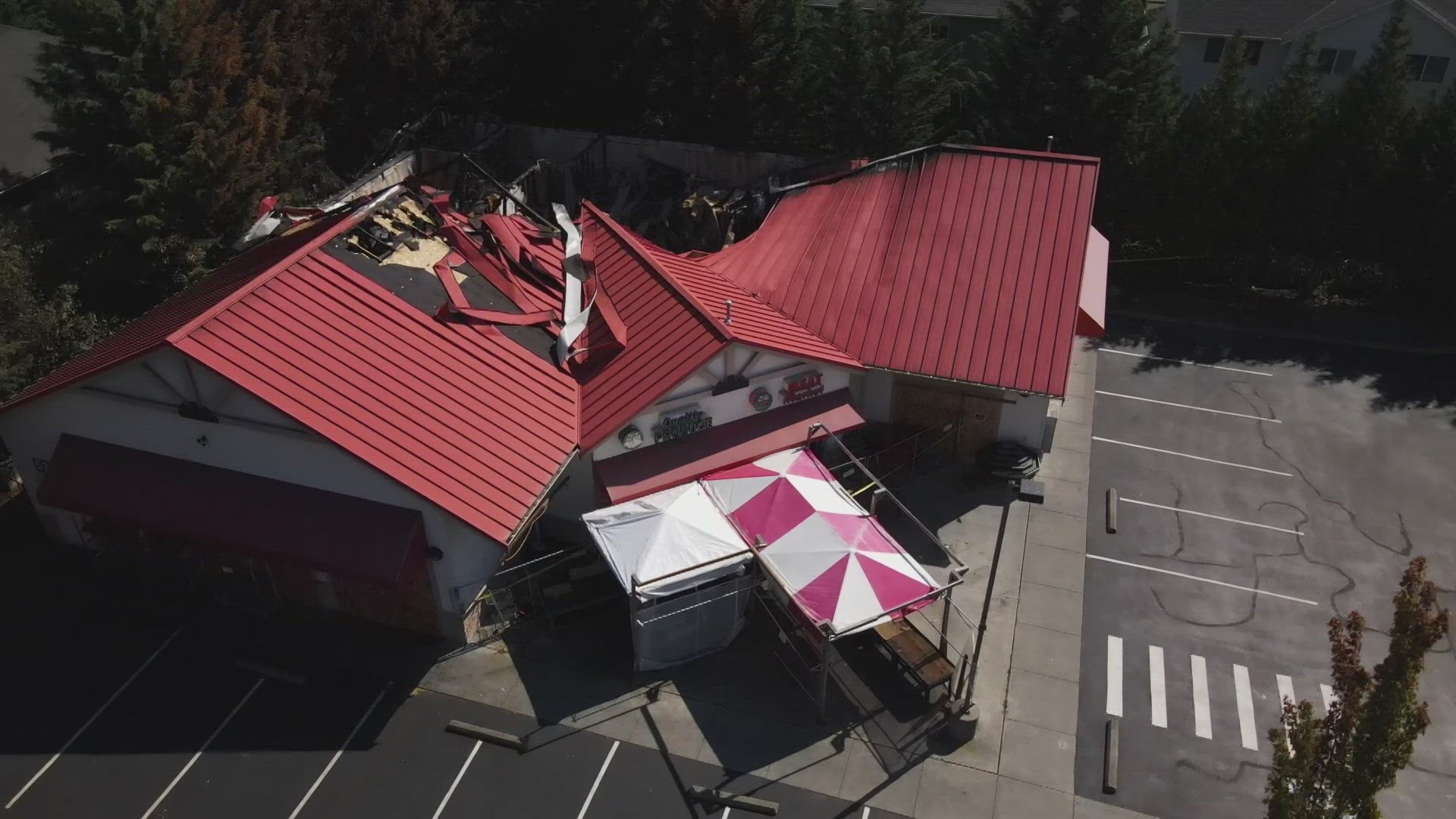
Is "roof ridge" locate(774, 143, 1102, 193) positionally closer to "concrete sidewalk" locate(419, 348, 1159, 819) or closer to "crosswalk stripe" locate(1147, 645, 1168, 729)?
"concrete sidewalk" locate(419, 348, 1159, 819)

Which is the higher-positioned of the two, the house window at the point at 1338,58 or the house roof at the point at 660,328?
the house window at the point at 1338,58

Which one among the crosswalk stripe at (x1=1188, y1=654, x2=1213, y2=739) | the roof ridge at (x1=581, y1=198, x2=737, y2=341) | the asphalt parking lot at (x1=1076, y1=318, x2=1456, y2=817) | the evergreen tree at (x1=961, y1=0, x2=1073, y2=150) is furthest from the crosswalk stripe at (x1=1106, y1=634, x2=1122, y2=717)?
the evergreen tree at (x1=961, y1=0, x2=1073, y2=150)

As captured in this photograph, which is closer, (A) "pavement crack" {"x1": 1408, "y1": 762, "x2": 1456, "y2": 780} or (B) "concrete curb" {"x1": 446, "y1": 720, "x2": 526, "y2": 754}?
(A) "pavement crack" {"x1": 1408, "y1": 762, "x2": 1456, "y2": 780}

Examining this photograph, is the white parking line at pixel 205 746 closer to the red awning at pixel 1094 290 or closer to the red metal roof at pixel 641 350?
the red metal roof at pixel 641 350

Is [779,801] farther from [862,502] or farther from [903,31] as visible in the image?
[903,31]

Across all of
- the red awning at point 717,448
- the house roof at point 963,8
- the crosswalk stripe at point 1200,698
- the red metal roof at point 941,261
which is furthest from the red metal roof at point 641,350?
the house roof at point 963,8

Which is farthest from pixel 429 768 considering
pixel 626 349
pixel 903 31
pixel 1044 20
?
pixel 1044 20

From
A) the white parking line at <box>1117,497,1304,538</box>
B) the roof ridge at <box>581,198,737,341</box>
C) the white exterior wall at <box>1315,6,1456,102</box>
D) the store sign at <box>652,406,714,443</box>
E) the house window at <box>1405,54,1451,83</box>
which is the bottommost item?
the white parking line at <box>1117,497,1304,538</box>
